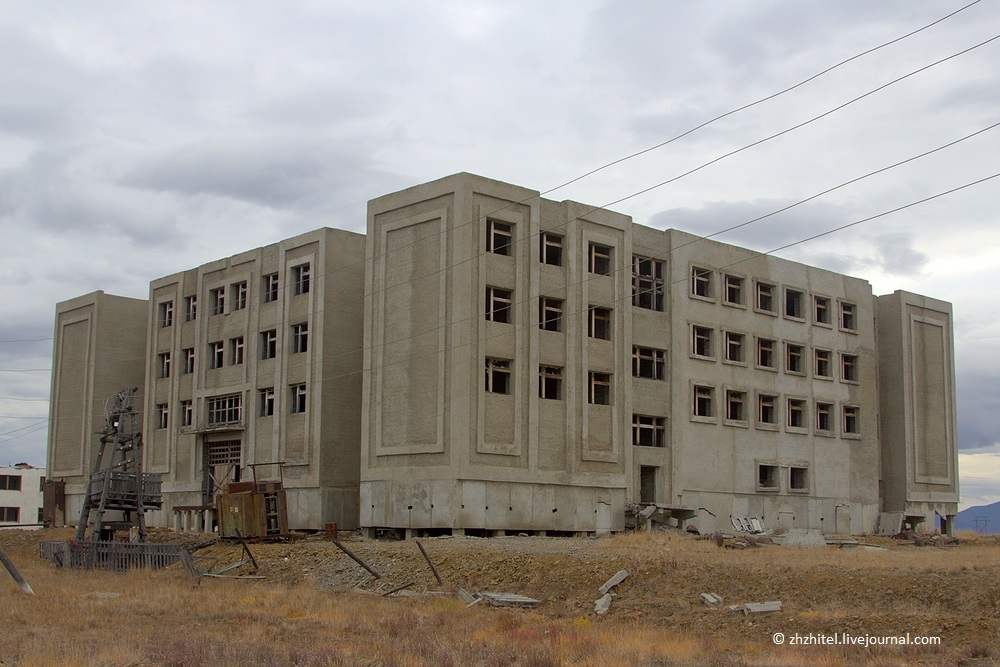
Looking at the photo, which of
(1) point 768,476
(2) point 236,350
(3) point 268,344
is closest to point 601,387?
(1) point 768,476

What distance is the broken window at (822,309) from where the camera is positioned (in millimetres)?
56031

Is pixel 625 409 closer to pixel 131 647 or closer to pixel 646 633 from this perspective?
pixel 646 633

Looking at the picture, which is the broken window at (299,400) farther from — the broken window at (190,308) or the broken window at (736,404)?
the broken window at (736,404)

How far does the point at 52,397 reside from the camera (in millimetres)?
66062

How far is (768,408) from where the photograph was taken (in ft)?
175

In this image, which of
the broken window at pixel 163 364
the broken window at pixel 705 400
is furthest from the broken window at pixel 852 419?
the broken window at pixel 163 364

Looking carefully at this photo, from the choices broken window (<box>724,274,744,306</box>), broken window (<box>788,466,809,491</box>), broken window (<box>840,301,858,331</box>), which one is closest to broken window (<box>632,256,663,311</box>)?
broken window (<box>724,274,744,306</box>)

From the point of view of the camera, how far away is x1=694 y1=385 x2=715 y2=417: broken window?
5022 centimetres

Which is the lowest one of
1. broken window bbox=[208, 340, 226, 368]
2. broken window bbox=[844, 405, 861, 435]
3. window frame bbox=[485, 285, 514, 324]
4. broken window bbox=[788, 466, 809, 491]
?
broken window bbox=[788, 466, 809, 491]

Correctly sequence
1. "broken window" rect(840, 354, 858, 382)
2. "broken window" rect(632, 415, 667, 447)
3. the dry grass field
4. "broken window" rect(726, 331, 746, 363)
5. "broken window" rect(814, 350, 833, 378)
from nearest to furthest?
the dry grass field → "broken window" rect(632, 415, 667, 447) → "broken window" rect(726, 331, 746, 363) → "broken window" rect(814, 350, 833, 378) → "broken window" rect(840, 354, 858, 382)

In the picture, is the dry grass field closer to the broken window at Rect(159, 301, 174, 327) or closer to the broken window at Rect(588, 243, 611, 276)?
the broken window at Rect(588, 243, 611, 276)

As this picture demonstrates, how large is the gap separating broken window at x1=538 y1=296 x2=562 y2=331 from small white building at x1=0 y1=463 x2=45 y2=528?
58.6m

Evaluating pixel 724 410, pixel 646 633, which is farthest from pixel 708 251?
pixel 646 633

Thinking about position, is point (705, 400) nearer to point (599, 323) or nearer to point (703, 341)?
point (703, 341)
